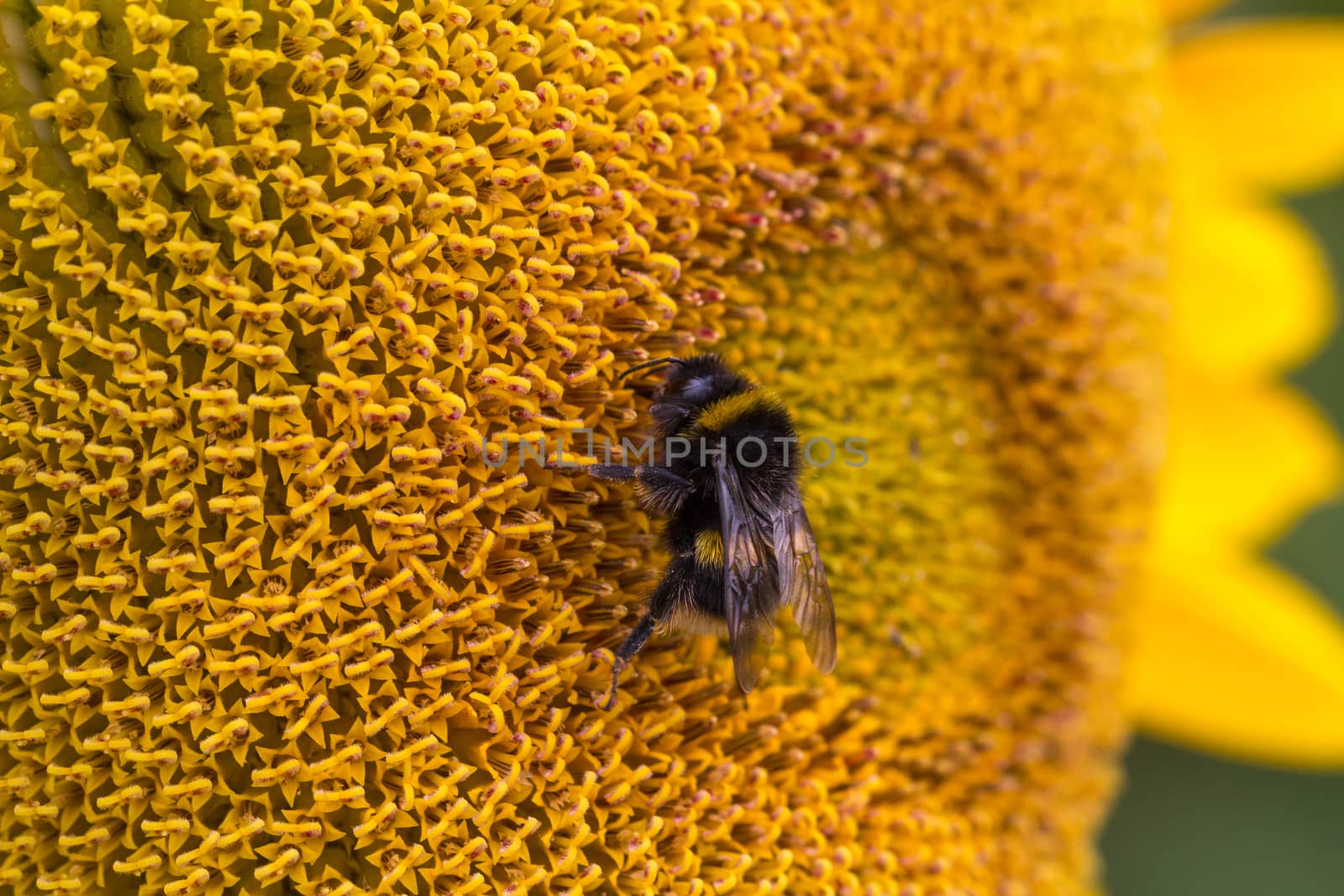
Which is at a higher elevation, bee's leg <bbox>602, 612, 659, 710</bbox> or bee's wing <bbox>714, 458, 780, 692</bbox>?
bee's wing <bbox>714, 458, 780, 692</bbox>

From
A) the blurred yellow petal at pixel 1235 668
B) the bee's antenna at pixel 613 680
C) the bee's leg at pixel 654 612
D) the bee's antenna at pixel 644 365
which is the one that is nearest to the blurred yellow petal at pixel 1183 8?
the blurred yellow petal at pixel 1235 668

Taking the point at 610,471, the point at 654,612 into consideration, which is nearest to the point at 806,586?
the point at 654,612

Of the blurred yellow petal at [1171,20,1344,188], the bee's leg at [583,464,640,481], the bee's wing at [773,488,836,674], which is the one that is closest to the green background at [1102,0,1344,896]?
the blurred yellow petal at [1171,20,1344,188]

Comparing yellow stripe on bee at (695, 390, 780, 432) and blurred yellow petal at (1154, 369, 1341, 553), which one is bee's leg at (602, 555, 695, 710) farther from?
blurred yellow petal at (1154, 369, 1341, 553)

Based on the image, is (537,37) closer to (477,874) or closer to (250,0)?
(250,0)

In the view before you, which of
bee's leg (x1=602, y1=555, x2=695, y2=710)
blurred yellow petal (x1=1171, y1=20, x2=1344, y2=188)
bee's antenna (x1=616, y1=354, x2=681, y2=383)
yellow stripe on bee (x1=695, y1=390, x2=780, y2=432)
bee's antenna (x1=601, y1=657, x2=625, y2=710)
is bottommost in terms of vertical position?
bee's antenna (x1=601, y1=657, x2=625, y2=710)

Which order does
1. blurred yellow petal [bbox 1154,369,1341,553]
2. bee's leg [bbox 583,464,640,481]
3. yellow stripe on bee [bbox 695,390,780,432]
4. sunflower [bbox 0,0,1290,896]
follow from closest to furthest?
1. sunflower [bbox 0,0,1290,896]
2. bee's leg [bbox 583,464,640,481]
3. yellow stripe on bee [bbox 695,390,780,432]
4. blurred yellow petal [bbox 1154,369,1341,553]

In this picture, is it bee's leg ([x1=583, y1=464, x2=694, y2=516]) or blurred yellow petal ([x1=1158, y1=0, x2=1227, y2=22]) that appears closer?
bee's leg ([x1=583, y1=464, x2=694, y2=516])

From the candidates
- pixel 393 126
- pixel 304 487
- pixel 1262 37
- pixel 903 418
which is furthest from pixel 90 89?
pixel 1262 37
